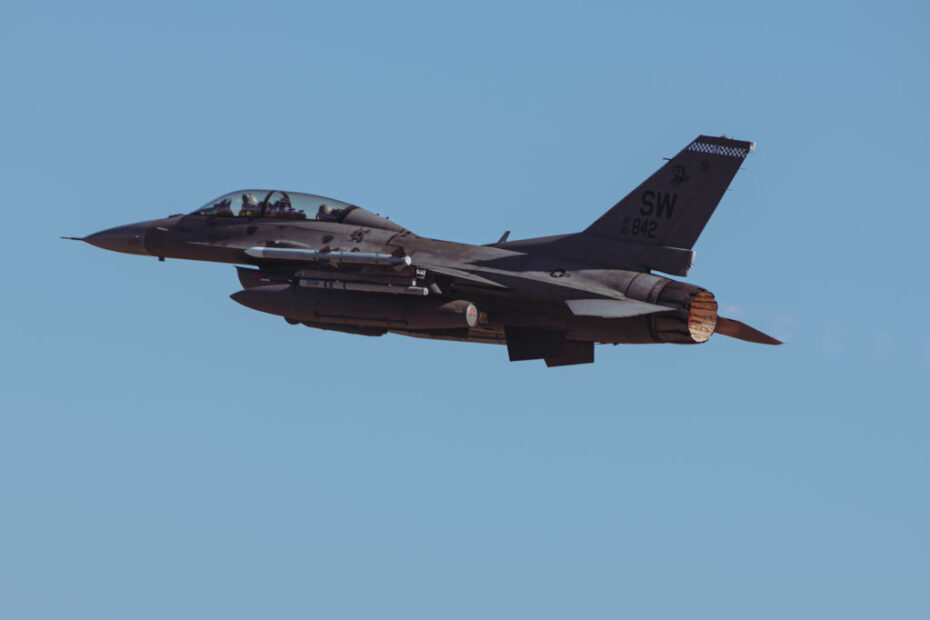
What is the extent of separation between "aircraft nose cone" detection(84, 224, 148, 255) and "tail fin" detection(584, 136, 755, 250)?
32.2 feet

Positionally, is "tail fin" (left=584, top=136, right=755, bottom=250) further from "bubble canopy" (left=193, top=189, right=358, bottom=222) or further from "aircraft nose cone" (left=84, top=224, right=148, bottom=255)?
"aircraft nose cone" (left=84, top=224, right=148, bottom=255)

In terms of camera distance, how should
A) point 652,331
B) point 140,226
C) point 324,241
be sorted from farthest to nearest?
point 140,226 < point 324,241 < point 652,331

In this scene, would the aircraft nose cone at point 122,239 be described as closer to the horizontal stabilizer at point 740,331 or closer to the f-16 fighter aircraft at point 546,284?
the f-16 fighter aircraft at point 546,284

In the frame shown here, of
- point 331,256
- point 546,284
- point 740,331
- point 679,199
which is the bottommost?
point 740,331

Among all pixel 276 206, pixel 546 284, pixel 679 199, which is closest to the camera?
pixel 546 284

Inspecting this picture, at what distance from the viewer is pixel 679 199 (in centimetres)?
3856

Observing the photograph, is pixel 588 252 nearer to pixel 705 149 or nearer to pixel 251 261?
pixel 705 149

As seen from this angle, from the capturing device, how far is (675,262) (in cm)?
3806

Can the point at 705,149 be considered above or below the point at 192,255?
above

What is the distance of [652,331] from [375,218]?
21.5 feet

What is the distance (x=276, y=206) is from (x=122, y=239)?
365 cm

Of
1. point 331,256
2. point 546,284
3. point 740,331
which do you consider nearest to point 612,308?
point 546,284

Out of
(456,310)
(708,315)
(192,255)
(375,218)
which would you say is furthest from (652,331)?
(192,255)

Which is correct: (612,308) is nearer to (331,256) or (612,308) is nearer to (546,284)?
(546,284)
